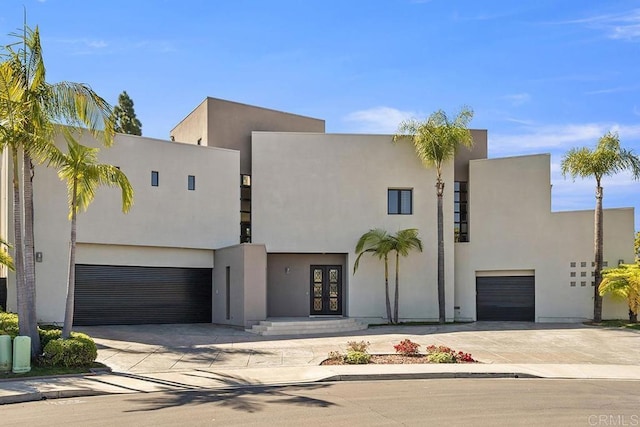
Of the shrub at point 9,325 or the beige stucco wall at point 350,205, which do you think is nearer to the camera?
the shrub at point 9,325

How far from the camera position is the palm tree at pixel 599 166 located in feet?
86.2

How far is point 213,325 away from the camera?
1034 inches

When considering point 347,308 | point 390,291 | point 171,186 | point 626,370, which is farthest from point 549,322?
point 171,186

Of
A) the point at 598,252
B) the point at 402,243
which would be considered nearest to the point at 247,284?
the point at 402,243

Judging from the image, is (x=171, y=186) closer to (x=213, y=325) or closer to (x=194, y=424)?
(x=213, y=325)

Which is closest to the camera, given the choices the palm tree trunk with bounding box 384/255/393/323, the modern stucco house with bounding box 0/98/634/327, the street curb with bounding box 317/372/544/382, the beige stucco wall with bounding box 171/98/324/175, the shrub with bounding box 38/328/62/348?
the street curb with bounding box 317/372/544/382

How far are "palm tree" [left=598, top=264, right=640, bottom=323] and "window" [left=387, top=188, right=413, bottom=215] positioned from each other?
8380 mm

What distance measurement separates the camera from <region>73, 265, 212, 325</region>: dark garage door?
24.5 m

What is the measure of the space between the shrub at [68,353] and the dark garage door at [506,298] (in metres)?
18.3

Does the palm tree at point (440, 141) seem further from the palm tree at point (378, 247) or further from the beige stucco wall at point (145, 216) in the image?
the beige stucco wall at point (145, 216)

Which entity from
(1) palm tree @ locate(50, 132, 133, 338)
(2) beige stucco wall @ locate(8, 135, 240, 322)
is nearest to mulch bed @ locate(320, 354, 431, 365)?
(1) palm tree @ locate(50, 132, 133, 338)

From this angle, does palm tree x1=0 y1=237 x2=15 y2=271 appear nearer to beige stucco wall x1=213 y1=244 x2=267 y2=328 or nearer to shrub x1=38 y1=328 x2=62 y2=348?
shrub x1=38 y1=328 x2=62 y2=348

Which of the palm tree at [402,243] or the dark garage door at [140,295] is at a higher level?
the palm tree at [402,243]

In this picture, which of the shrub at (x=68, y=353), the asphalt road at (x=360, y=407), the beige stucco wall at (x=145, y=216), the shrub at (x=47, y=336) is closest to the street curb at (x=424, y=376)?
the asphalt road at (x=360, y=407)
